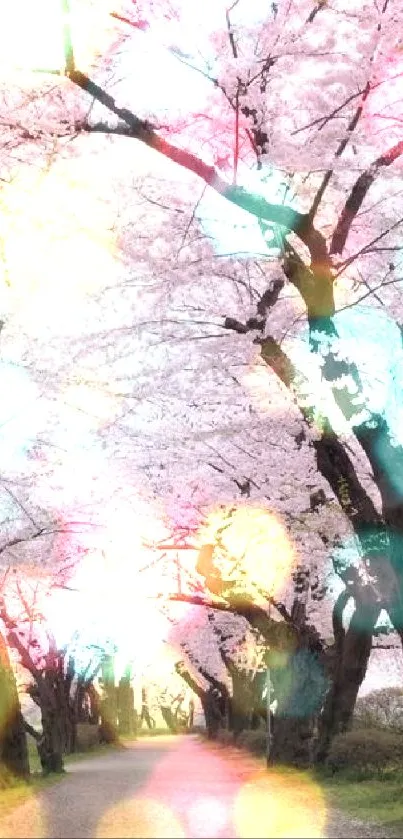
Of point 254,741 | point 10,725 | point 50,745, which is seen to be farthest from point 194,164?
point 254,741

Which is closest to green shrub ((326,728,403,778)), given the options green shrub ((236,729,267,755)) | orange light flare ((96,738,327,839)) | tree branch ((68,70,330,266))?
orange light flare ((96,738,327,839))

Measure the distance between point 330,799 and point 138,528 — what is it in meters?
9.94

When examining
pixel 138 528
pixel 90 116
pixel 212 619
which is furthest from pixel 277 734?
pixel 90 116

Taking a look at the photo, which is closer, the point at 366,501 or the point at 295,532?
the point at 366,501

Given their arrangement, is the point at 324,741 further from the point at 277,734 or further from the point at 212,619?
the point at 212,619

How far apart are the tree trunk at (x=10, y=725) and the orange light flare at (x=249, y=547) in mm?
5281

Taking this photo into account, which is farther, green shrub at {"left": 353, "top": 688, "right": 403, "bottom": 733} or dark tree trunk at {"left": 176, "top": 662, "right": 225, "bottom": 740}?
dark tree trunk at {"left": 176, "top": 662, "right": 225, "bottom": 740}

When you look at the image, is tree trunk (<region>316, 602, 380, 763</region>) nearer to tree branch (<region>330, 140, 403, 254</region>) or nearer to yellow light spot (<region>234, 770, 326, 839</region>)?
yellow light spot (<region>234, 770, 326, 839</region>)

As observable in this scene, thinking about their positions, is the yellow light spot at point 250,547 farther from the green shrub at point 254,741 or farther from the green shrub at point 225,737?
the green shrub at point 225,737

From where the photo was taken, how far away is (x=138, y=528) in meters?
25.2

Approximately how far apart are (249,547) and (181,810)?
8.07 m

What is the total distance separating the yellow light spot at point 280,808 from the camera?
Result: 37.7 feet

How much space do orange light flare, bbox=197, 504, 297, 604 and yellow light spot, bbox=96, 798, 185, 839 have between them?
22.2 ft

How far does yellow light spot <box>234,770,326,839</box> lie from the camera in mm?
11485
